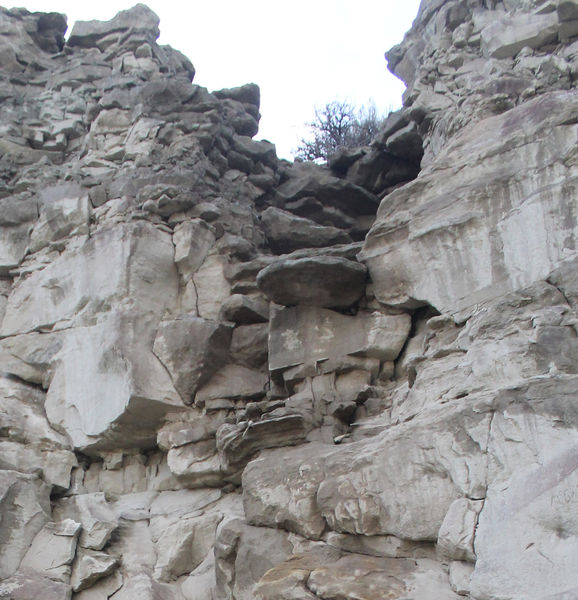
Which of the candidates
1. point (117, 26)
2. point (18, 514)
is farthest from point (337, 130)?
point (18, 514)

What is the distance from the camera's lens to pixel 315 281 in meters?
7.94

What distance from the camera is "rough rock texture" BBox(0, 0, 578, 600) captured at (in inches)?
203

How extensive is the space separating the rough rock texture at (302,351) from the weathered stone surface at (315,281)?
0.03 metres

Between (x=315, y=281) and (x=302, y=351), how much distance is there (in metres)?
0.78

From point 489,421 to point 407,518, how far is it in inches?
36.0

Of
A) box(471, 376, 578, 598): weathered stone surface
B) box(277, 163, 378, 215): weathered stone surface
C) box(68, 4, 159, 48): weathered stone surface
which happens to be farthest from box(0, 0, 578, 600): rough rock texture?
box(68, 4, 159, 48): weathered stone surface

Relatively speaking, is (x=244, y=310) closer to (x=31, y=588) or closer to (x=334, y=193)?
(x=31, y=588)

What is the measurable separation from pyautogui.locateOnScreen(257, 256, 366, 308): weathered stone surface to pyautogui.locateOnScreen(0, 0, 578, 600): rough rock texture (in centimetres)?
3

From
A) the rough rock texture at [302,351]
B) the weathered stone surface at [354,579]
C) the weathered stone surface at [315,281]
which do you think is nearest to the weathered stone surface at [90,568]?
the rough rock texture at [302,351]

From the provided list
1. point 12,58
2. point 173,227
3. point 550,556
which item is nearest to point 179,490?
point 173,227

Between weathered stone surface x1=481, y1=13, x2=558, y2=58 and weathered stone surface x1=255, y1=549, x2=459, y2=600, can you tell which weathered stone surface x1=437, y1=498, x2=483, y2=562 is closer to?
weathered stone surface x1=255, y1=549, x2=459, y2=600

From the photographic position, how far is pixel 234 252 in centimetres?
948

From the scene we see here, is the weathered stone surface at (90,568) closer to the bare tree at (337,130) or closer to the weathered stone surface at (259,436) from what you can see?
the weathered stone surface at (259,436)

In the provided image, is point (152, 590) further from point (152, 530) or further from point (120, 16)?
point (120, 16)
